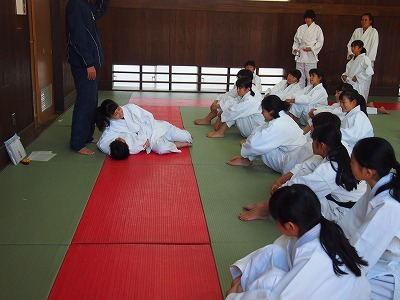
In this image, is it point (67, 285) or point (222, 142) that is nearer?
point (67, 285)

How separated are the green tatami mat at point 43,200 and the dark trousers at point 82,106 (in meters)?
0.52

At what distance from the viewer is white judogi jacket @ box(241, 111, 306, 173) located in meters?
4.54

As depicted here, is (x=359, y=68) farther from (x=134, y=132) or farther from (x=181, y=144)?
(x=134, y=132)

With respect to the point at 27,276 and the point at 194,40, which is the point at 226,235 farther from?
the point at 194,40

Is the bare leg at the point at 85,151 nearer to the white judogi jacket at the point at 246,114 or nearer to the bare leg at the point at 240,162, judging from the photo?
the bare leg at the point at 240,162

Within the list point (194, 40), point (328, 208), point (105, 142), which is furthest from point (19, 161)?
point (194, 40)

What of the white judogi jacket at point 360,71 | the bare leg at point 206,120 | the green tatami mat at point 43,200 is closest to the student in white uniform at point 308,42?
the white judogi jacket at point 360,71

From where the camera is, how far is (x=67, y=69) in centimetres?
760

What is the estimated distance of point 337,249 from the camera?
→ 1.95m

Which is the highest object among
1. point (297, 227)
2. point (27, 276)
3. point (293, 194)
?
point (293, 194)

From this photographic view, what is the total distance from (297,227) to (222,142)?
3850 mm

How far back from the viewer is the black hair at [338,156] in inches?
123

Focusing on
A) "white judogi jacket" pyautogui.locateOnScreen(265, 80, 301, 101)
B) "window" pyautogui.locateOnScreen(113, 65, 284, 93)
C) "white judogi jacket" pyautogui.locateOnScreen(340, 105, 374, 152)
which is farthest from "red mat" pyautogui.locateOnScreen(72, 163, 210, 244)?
"window" pyautogui.locateOnScreen(113, 65, 284, 93)

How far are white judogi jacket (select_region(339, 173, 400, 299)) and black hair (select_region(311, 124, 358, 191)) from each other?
2.67ft
